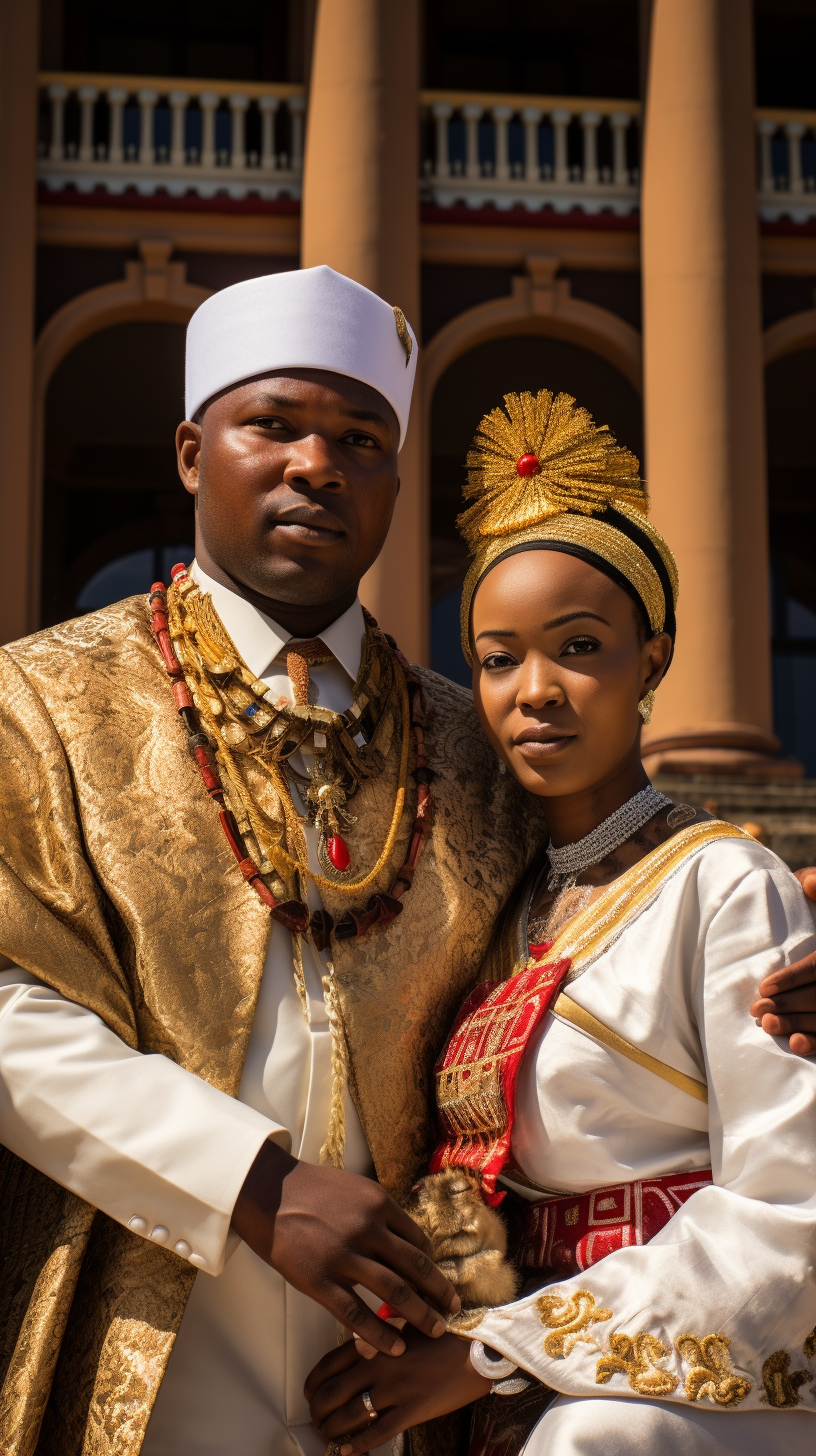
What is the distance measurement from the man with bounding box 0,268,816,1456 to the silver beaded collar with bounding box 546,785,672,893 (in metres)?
0.14

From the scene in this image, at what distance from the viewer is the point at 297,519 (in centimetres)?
253

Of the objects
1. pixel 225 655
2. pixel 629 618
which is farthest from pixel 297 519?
pixel 629 618

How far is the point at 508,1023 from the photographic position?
7.61ft

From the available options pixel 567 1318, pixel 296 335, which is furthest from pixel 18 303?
pixel 567 1318

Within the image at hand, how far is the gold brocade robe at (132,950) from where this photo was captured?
218cm

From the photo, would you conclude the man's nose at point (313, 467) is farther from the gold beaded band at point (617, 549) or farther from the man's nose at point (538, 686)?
the man's nose at point (538, 686)

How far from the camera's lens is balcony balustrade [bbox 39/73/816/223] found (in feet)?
35.8

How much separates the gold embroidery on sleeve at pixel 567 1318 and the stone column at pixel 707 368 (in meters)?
7.68

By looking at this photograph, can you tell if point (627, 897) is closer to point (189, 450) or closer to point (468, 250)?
point (189, 450)

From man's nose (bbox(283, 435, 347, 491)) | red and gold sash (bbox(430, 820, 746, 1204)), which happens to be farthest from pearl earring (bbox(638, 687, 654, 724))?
man's nose (bbox(283, 435, 347, 491))

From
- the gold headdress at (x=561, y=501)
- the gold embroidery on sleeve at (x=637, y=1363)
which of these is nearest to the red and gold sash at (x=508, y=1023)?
the gold embroidery on sleeve at (x=637, y=1363)

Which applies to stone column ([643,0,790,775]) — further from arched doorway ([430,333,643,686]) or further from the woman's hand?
the woman's hand

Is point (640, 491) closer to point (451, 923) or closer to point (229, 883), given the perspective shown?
point (451, 923)

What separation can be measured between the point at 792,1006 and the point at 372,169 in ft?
30.0
